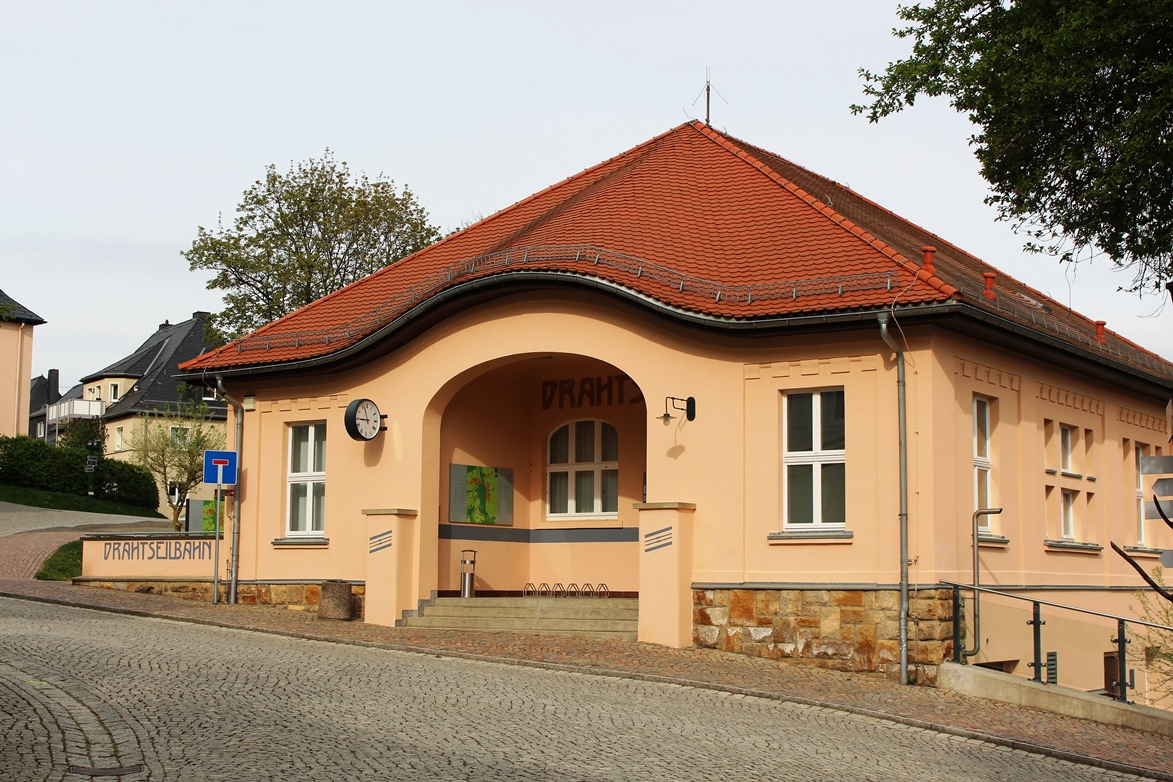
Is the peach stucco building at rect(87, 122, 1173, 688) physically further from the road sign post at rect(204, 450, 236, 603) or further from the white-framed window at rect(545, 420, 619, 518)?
the road sign post at rect(204, 450, 236, 603)

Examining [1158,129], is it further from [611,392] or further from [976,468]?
[611,392]

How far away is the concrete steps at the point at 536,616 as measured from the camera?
18.4 metres

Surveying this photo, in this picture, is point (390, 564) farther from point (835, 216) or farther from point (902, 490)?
point (835, 216)

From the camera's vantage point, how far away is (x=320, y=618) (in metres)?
20.2

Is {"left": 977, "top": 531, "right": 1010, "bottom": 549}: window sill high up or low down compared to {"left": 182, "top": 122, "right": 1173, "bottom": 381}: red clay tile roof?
down

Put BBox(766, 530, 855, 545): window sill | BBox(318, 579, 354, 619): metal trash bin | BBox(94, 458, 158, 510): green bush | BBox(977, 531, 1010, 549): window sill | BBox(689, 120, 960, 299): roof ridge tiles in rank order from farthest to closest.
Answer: BBox(94, 458, 158, 510): green bush
BBox(318, 579, 354, 619): metal trash bin
BBox(977, 531, 1010, 549): window sill
BBox(766, 530, 855, 545): window sill
BBox(689, 120, 960, 299): roof ridge tiles

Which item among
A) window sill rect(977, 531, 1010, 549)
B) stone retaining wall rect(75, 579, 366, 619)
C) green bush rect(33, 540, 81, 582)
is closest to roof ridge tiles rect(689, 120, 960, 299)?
window sill rect(977, 531, 1010, 549)

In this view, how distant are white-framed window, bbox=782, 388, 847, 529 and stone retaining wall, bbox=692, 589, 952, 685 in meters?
1.01

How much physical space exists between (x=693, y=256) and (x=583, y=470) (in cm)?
471

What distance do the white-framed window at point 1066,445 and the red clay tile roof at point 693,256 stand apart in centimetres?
128

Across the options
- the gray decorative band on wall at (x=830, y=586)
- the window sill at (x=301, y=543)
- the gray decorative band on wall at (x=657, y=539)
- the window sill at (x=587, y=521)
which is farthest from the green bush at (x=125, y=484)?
the gray decorative band on wall at (x=830, y=586)

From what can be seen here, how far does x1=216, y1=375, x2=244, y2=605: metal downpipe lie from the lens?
21.8 m

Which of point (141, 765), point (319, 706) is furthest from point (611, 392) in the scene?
point (141, 765)

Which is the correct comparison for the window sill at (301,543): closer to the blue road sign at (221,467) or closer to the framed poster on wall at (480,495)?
the blue road sign at (221,467)
